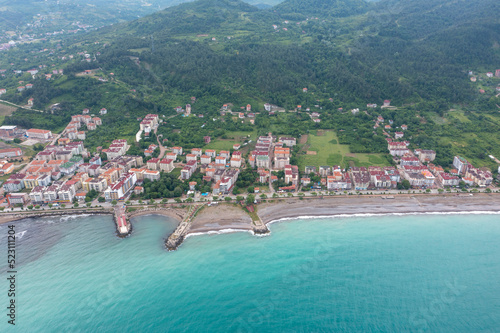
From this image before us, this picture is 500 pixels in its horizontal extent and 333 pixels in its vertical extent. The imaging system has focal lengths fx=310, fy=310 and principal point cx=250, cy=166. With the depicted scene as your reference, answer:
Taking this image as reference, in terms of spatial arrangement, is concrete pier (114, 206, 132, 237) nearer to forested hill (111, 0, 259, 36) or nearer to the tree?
the tree

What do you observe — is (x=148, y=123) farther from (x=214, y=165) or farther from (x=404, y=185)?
(x=404, y=185)

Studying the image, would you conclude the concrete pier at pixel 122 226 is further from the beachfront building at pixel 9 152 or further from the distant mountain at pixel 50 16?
the distant mountain at pixel 50 16

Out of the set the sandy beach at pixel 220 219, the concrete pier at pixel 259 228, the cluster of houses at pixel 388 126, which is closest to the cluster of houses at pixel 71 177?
the sandy beach at pixel 220 219

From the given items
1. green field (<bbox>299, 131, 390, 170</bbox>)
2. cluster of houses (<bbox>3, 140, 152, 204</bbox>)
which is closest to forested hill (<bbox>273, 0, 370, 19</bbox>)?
green field (<bbox>299, 131, 390, 170</bbox>)

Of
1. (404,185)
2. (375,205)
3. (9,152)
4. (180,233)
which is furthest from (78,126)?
(404,185)

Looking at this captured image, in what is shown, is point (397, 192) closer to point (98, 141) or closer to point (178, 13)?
point (98, 141)

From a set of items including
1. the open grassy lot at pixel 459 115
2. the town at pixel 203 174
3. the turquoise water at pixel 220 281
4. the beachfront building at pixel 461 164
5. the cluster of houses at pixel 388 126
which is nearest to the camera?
the turquoise water at pixel 220 281
